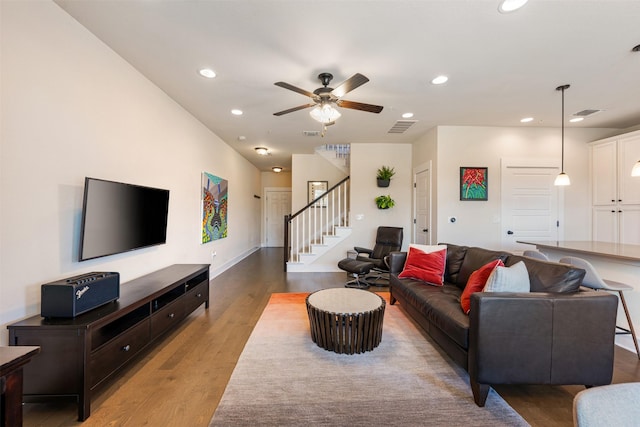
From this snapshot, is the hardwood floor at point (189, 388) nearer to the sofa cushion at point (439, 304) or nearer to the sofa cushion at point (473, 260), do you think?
the sofa cushion at point (439, 304)

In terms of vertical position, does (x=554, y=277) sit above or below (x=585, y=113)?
below

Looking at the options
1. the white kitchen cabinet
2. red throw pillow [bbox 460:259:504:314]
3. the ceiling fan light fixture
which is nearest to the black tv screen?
the ceiling fan light fixture

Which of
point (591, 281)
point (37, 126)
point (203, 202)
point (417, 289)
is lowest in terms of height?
point (417, 289)

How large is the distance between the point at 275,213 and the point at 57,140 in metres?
7.44

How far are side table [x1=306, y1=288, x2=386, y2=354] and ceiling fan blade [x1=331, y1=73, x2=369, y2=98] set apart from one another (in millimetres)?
1961

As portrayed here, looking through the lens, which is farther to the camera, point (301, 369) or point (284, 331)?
point (284, 331)

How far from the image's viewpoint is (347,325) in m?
2.19

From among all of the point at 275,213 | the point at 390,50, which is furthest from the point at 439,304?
the point at 275,213

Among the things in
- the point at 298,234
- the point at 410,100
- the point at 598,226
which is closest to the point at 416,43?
the point at 410,100

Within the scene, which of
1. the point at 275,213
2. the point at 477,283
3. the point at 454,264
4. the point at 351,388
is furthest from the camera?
the point at 275,213

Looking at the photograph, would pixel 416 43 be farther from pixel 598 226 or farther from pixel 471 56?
pixel 598 226

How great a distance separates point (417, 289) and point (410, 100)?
7.98 ft

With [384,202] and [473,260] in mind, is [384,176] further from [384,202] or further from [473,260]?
[473,260]

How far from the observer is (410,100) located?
350cm
